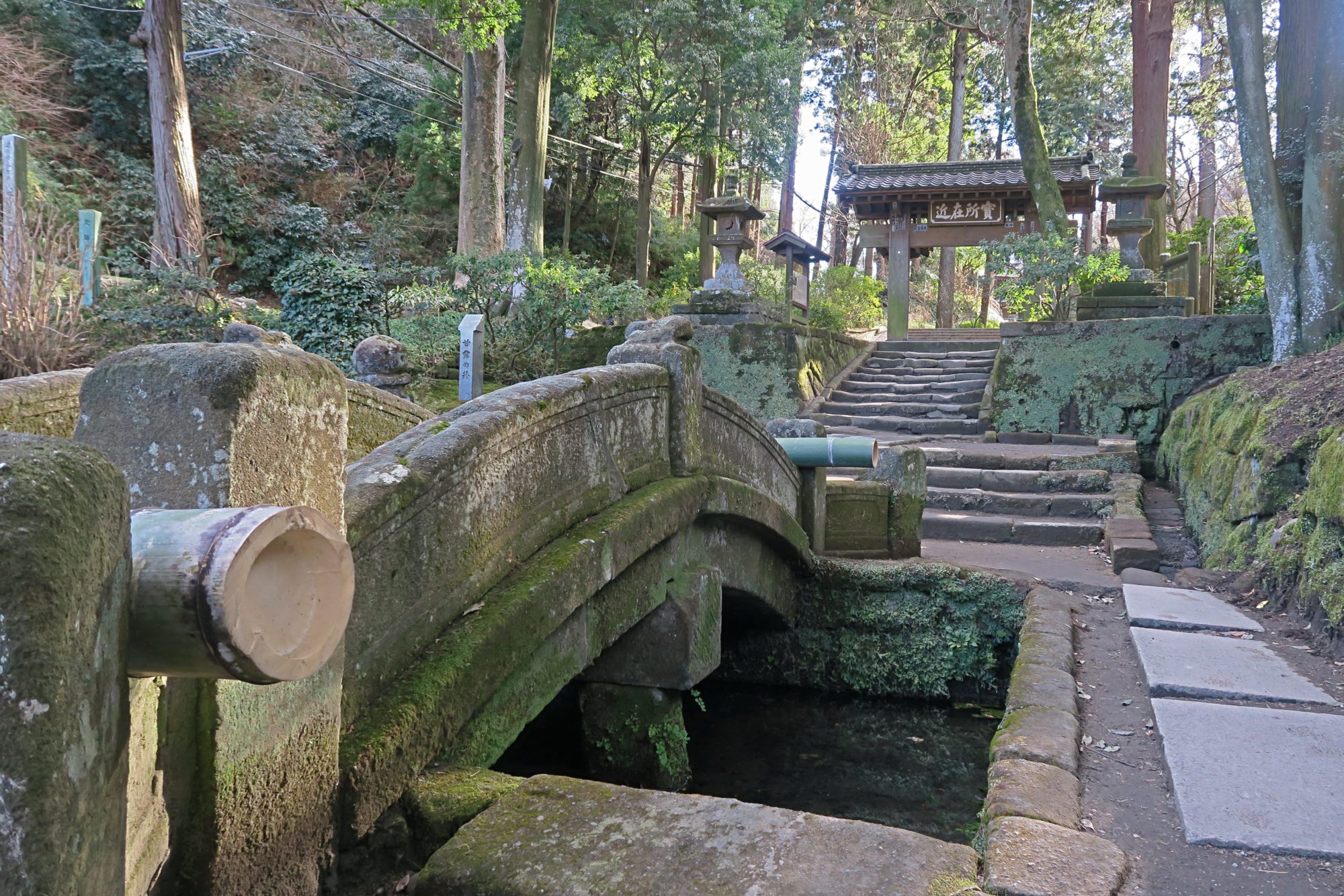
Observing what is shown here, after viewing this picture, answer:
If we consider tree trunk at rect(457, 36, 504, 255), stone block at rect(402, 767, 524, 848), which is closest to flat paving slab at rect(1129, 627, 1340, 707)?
stone block at rect(402, 767, 524, 848)

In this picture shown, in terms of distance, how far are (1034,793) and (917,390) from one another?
428 inches

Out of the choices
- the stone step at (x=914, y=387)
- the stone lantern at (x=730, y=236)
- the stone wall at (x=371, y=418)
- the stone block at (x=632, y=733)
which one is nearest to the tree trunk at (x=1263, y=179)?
the stone step at (x=914, y=387)

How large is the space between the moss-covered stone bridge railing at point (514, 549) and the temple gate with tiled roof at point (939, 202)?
14.9 meters

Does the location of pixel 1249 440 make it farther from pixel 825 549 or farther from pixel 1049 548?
pixel 825 549

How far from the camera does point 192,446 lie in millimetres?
1701

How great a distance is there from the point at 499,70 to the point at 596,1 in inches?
244

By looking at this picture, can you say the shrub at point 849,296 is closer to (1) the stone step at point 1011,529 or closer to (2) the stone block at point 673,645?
(1) the stone step at point 1011,529

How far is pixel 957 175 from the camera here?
63.0 feet

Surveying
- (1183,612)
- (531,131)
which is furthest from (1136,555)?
(531,131)

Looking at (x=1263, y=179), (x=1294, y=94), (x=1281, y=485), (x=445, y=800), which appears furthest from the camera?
(x=1294, y=94)

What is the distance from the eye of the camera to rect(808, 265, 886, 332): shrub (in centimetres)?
1869

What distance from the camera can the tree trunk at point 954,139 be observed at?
970 inches

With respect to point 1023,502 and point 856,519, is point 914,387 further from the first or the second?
point 856,519

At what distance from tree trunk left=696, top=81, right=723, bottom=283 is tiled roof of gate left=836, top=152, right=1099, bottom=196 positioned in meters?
3.30
